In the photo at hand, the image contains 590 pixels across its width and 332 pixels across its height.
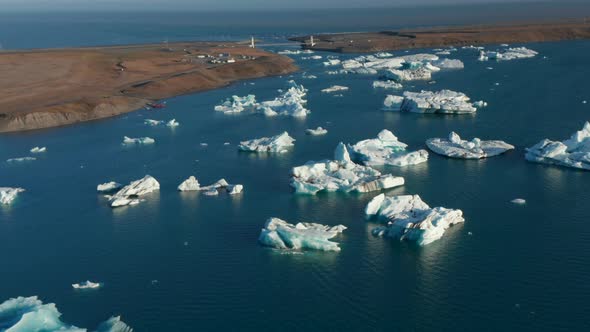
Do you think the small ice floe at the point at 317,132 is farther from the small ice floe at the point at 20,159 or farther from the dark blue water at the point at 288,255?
the small ice floe at the point at 20,159

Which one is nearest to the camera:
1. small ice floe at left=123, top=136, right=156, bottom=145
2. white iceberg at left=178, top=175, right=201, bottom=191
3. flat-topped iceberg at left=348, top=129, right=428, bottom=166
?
white iceberg at left=178, top=175, right=201, bottom=191

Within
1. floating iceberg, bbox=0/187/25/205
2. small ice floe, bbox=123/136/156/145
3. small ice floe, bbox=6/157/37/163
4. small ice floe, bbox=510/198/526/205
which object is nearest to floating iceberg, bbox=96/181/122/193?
floating iceberg, bbox=0/187/25/205

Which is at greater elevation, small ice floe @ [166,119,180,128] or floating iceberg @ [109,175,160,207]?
floating iceberg @ [109,175,160,207]

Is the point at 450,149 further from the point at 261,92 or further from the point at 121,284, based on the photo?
the point at 261,92

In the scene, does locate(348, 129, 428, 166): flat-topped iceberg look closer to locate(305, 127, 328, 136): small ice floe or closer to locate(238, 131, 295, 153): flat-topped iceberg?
locate(238, 131, 295, 153): flat-topped iceberg

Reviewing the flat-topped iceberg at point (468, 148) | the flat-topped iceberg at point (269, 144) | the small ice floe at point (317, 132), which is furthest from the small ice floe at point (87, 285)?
the small ice floe at point (317, 132)

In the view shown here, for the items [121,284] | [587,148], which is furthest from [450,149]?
[121,284]
